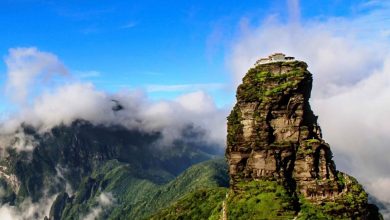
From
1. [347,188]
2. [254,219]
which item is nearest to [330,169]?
[347,188]

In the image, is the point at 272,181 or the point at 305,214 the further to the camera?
the point at 272,181

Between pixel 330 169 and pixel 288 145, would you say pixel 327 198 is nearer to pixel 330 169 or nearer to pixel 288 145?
Result: pixel 330 169

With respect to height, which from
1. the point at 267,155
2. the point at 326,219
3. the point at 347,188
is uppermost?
the point at 267,155

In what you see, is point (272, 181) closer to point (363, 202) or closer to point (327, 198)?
point (327, 198)

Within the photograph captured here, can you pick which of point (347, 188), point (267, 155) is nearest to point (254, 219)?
point (267, 155)

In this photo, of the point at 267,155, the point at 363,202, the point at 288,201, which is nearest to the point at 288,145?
the point at 267,155

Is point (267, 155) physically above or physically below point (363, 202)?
above

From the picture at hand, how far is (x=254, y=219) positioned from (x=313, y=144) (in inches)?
1521

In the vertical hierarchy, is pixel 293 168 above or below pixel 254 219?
above

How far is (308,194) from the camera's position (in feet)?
635

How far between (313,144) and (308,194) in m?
20.2

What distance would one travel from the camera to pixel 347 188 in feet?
638

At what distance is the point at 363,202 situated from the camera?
195125 mm

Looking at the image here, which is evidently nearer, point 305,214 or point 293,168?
point 305,214
